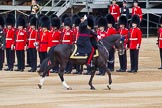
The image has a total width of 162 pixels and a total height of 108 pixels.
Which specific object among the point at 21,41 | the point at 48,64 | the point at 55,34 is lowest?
the point at 48,64

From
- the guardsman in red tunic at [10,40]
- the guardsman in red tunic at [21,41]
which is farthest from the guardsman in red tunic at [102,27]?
the guardsman in red tunic at [10,40]

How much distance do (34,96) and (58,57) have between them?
187cm

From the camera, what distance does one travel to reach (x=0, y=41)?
73.9ft

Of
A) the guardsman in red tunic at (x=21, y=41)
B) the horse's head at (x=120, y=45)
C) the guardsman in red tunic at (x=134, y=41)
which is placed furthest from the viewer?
the guardsman in red tunic at (x=21, y=41)

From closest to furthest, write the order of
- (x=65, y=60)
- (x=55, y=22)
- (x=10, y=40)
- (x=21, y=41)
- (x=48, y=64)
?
(x=65, y=60) < (x=48, y=64) < (x=55, y=22) < (x=21, y=41) < (x=10, y=40)

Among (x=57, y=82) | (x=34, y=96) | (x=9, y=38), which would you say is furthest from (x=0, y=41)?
(x=34, y=96)

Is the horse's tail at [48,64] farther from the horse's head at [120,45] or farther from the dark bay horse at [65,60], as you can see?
the horse's head at [120,45]

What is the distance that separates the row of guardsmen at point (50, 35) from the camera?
21469 millimetres

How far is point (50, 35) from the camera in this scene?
70.3 feet

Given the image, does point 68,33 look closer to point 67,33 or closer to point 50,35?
point 67,33

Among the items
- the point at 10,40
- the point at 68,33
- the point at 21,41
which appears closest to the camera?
the point at 68,33

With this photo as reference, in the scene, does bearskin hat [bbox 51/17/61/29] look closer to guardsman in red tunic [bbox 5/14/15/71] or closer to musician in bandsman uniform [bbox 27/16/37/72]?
musician in bandsman uniform [bbox 27/16/37/72]

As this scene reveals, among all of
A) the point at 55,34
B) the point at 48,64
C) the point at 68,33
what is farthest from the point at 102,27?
the point at 48,64

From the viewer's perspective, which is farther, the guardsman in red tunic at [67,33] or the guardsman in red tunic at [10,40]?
the guardsman in red tunic at [10,40]
